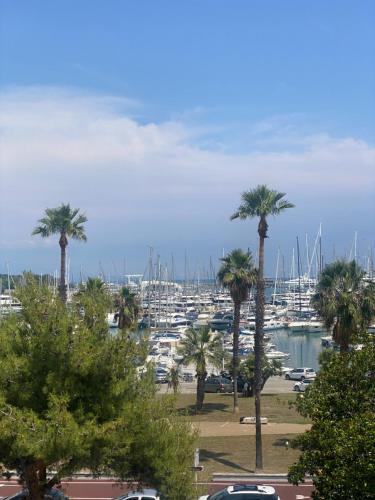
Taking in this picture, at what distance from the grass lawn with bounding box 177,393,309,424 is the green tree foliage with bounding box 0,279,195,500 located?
61.5ft

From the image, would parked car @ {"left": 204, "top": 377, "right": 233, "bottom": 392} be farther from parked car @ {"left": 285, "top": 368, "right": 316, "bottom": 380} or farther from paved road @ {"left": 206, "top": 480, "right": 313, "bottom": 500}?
paved road @ {"left": 206, "top": 480, "right": 313, "bottom": 500}

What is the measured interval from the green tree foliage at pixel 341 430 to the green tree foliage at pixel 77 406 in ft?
10.4

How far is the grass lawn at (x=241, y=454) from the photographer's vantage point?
2686 centimetres

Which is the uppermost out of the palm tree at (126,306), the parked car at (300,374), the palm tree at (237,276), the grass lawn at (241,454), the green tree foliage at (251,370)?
the palm tree at (237,276)

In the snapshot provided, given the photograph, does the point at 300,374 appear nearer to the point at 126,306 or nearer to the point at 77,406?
the point at 126,306

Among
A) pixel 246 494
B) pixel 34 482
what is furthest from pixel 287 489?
pixel 34 482

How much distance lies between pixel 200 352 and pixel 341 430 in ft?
85.9

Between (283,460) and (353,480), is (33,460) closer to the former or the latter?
(353,480)

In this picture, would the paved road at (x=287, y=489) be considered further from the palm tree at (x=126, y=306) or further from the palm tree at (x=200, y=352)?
the palm tree at (x=126, y=306)

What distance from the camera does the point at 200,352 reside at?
131 feet

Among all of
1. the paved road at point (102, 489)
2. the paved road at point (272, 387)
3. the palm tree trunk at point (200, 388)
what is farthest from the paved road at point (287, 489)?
the paved road at point (272, 387)

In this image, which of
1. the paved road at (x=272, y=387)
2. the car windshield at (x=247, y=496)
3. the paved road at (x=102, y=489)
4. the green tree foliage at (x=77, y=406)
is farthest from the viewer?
the paved road at (x=272, y=387)

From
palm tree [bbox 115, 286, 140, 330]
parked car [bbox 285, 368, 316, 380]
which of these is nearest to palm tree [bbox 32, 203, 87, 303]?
palm tree [bbox 115, 286, 140, 330]

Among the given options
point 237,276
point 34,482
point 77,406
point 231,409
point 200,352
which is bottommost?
point 231,409
